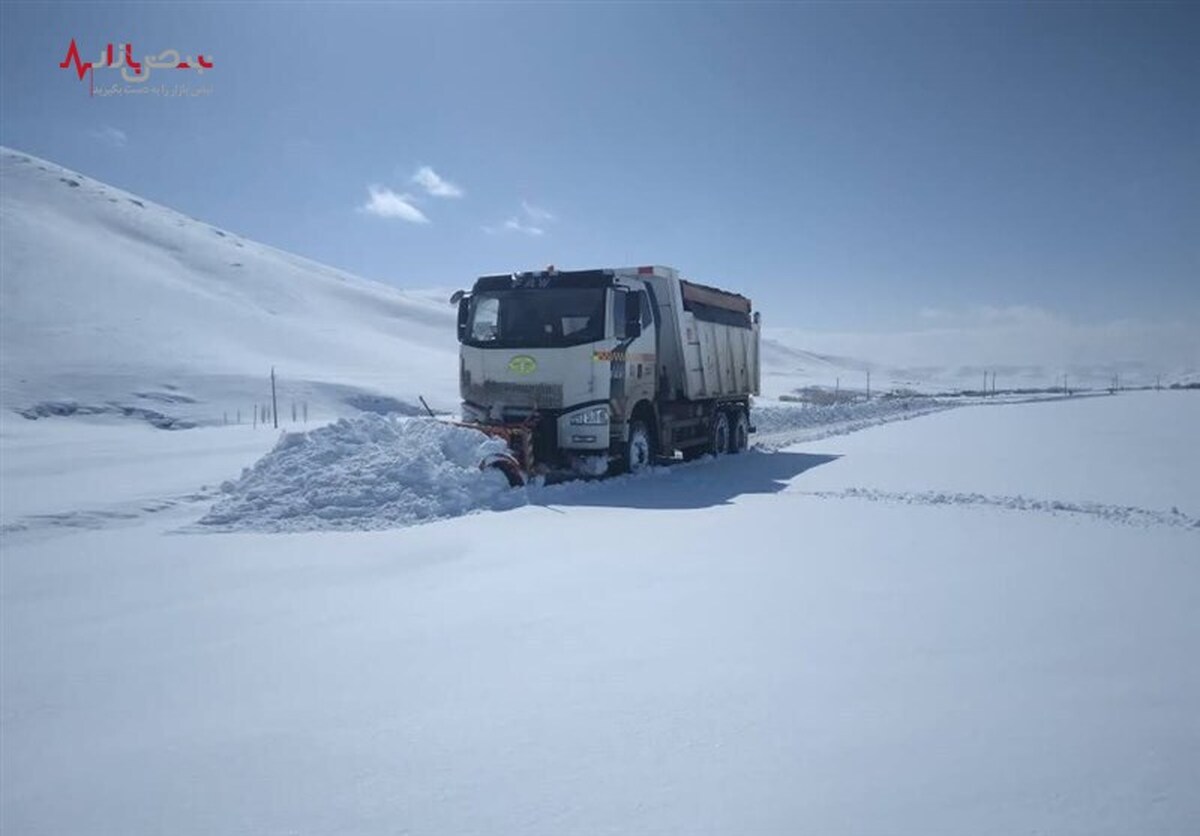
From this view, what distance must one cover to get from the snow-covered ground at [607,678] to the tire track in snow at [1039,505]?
24 cm

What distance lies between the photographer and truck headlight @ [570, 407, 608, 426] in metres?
12.1

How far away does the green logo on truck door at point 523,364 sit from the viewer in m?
12.4

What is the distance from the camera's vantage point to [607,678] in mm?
4266

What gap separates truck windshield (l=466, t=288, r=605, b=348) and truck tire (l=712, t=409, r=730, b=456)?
600 centimetres

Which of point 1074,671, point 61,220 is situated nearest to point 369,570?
point 1074,671

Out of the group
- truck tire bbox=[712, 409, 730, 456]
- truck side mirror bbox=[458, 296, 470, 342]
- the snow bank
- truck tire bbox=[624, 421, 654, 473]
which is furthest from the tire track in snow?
truck side mirror bbox=[458, 296, 470, 342]

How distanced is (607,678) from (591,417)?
8043mm

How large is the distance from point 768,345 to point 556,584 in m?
168

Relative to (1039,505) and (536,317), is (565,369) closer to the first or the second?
(536,317)

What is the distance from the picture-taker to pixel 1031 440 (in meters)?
19.6

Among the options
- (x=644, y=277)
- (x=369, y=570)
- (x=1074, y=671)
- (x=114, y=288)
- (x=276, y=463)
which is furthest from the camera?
(x=114, y=288)

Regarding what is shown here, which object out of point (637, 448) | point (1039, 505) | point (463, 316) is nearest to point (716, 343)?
point (637, 448)

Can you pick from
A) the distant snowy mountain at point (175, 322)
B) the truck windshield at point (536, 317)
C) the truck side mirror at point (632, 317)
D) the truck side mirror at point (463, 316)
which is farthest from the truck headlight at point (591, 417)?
the distant snowy mountain at point (175, 322)

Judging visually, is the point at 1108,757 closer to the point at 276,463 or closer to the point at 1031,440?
the point at 276,463
